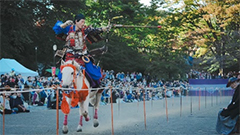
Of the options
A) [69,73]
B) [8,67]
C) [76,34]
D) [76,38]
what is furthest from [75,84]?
[8,67]

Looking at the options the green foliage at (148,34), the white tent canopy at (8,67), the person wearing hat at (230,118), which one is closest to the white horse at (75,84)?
the person wearing hat at (230,118)

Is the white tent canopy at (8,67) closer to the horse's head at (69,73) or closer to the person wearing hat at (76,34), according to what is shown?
the person wearing hat at (76,34)

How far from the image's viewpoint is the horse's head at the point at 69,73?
911 centimetres

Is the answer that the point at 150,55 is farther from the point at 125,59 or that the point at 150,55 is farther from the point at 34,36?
the point at 34,36

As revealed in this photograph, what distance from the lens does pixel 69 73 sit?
9234 mm

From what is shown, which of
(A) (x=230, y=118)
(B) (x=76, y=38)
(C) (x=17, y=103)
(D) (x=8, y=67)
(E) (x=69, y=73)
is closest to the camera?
(E) (x=69, y=73)

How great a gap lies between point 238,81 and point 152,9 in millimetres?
37222

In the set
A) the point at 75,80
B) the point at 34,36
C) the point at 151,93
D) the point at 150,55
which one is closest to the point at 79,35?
the point at 75,80

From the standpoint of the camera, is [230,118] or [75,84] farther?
[230,118]

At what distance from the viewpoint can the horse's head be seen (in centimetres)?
911

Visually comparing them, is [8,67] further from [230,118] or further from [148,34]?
[148,34]

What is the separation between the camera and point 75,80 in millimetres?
9758

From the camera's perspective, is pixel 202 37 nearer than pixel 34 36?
No

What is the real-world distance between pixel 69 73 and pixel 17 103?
9.26 meters
